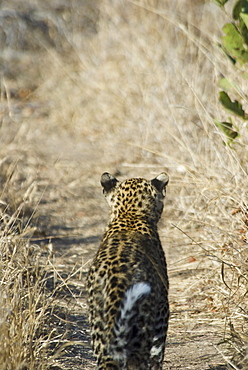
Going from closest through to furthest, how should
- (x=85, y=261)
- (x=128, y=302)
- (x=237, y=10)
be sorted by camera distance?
(x=128, y=302)
(x=237, y=10)
(x=85, y=261)

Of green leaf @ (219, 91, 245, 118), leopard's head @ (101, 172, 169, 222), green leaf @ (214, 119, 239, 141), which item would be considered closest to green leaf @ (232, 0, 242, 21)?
green leaf @ (219, 91, 245, 118)

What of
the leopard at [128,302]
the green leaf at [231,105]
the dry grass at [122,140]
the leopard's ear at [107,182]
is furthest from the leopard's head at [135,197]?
the green leaf at [231,105]

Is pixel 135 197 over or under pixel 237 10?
under

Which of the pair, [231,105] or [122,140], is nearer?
[231,105]

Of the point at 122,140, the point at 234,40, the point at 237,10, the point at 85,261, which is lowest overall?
the point at 122,140

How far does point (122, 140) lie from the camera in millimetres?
10938

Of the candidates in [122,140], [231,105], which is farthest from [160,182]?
[122,140]

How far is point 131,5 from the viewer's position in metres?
12.7

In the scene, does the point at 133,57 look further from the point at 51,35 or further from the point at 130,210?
the point at 130,210

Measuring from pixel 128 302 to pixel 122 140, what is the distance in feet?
23.4

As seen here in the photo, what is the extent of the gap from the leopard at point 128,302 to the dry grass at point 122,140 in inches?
20.7

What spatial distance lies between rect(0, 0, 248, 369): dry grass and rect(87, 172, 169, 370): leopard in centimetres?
52

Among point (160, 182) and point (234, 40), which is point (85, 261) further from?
point (234, 40)

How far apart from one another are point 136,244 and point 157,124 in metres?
5.82
